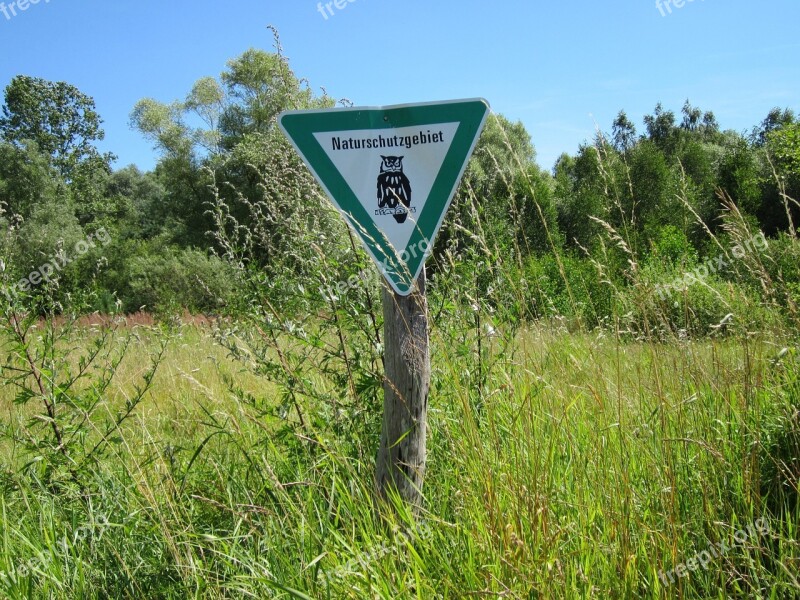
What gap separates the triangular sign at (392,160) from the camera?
2094 millimetres

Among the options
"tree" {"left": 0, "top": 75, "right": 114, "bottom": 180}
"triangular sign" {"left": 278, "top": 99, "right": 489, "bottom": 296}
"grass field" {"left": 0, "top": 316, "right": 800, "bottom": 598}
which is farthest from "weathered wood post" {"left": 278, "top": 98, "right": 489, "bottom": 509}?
"tree" {"left": 0, "top": 75, "right": 114, "bottom": 180}

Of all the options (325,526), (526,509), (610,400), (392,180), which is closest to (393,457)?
(325,526)

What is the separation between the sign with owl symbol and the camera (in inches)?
83.4

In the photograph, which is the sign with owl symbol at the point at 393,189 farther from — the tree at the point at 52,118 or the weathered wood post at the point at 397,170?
the tree at the point at 52,118

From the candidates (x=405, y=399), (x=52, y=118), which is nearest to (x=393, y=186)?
(x=405, y=399)

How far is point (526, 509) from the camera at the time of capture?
6.21ft

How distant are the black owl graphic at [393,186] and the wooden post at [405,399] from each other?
10.0 inches

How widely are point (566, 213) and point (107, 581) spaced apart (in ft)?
71.6

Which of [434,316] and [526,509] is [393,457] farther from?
[434,316]

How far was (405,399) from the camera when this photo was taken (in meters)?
2.20

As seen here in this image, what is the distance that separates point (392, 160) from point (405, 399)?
0.85 metres

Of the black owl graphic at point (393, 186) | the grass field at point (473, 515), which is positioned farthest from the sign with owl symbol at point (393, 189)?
the grass field at point (473, 515)

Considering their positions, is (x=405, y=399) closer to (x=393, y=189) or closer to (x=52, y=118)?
(x=393, y=189)

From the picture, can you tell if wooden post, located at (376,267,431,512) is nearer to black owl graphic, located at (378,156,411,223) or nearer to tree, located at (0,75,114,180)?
black owl graphic, located at (378,156,411,223)
